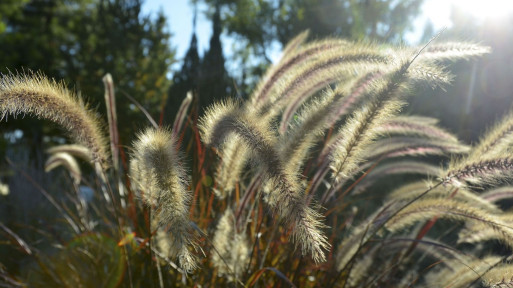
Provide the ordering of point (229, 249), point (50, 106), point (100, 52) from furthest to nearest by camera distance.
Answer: point (100, 52) → point (229, 249) → point (50, 106)

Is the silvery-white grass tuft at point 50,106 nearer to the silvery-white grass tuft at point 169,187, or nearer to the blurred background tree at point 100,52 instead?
the silvery-white grass tuft at point 169,187

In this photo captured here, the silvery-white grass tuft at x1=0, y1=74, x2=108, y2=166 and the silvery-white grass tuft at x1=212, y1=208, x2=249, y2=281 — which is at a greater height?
the silvery-white grass tuft at x1=0, y1=74, x2=108, y2=166

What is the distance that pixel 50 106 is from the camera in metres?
1.65

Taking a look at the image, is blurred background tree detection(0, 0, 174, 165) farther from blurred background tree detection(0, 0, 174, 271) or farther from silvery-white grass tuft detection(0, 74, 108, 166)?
silvery-white grass tuft detection(0, 74, 108, 166)

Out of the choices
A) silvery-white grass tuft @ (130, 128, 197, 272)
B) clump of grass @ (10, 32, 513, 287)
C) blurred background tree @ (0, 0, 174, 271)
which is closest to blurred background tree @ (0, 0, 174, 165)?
blurred background tree @ (0, 0, 174, 271)

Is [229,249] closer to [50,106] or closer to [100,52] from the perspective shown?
[50,106]

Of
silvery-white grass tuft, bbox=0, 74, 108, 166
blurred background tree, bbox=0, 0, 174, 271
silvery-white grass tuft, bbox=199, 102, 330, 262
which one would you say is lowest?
silvery-white grass tuft, bbox=199, 102, 330, 262

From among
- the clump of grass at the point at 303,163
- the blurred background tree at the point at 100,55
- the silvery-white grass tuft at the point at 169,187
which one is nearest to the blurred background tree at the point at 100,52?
the blurred background tree at the point at 100,55

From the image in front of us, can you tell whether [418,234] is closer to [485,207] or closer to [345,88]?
[485,207]

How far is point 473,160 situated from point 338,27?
13.9 meters

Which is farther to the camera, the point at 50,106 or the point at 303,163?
the point at 303,163

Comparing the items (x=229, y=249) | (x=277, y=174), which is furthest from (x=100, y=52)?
(x=277, y=174)

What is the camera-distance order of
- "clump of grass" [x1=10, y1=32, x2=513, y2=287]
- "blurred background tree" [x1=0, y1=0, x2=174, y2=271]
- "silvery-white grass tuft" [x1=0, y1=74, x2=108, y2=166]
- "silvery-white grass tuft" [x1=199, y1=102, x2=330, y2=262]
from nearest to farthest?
"silvery-white grass tuft" [x1=199, y1=102, x2=330, y2=262] < "clump of grass" [x1=10, y1=32, x2=513, y2=287] < "silvery-white grass tuft" [x1=0, y1=74, x2=108, y2=166] < "blurred background tree" [x1=0, y1=0, x2=174, y2=271]

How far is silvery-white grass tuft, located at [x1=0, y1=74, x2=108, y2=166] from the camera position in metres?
1.51
